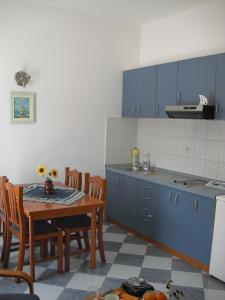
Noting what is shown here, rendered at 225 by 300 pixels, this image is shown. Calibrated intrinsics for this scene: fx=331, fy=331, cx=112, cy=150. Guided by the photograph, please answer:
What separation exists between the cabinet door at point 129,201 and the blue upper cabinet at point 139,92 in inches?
33.1

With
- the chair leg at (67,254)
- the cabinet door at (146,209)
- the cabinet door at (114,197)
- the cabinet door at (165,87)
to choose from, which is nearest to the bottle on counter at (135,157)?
the cabinet door at (114,197)

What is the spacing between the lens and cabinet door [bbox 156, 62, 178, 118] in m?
3.65

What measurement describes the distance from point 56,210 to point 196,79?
189 cm

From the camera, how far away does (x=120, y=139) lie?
4.58 meters

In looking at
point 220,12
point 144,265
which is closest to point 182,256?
point 144,265

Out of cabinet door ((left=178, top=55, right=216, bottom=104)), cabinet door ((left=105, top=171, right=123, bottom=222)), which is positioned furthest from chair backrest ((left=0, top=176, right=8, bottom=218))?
cabinet door ((left=178, top=55, right=216, bottom=104))

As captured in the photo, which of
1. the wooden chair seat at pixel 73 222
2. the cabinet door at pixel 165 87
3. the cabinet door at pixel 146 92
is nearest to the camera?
the wooden chair seat at pixel 73 222

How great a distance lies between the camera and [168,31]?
4.07 meters

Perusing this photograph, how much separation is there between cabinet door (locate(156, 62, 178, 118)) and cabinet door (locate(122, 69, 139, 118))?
437 millimetres

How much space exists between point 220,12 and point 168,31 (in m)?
0.79

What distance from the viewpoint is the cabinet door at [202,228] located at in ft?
9.94

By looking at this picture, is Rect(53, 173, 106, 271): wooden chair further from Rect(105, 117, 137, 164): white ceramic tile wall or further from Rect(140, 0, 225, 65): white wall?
Rect(140, 0, 225, 65): white wall

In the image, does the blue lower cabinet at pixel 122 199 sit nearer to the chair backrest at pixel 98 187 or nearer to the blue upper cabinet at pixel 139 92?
the chair backrest at pixel 98 187

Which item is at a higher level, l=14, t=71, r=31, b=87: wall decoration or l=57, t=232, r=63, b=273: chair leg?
l=14, t=71, r=31, b=87: wall decoration
